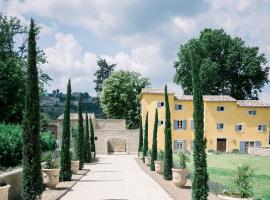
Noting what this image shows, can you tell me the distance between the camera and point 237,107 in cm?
5781

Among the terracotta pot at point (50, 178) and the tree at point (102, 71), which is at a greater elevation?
the tree at point (102, 71)

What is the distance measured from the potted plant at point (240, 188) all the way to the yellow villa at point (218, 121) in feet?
142

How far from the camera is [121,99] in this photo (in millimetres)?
72062

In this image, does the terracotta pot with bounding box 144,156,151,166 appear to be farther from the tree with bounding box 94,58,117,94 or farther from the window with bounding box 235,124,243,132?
the tree with bounding box 94,58,117,94

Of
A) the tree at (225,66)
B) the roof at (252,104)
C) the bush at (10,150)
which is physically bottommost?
the bush at (10,150)

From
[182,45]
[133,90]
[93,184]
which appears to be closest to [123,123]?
[133,90]

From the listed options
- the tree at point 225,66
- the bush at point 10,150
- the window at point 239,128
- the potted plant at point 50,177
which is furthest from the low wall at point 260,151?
the potted plant at point 50,177

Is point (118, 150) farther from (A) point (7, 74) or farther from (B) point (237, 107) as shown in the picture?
(A) point (7, 74)

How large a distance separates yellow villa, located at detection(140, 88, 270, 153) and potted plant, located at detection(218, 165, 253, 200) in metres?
43.3

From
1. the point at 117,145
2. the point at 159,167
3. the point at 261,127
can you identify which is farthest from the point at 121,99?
the point at 159,167

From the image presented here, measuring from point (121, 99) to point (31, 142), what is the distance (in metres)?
58.4

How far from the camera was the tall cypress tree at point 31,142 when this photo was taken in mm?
13469

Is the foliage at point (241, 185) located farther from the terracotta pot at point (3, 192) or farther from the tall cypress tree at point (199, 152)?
the terracotta pot at point (3, 192)

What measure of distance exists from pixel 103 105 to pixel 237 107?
25207mm
